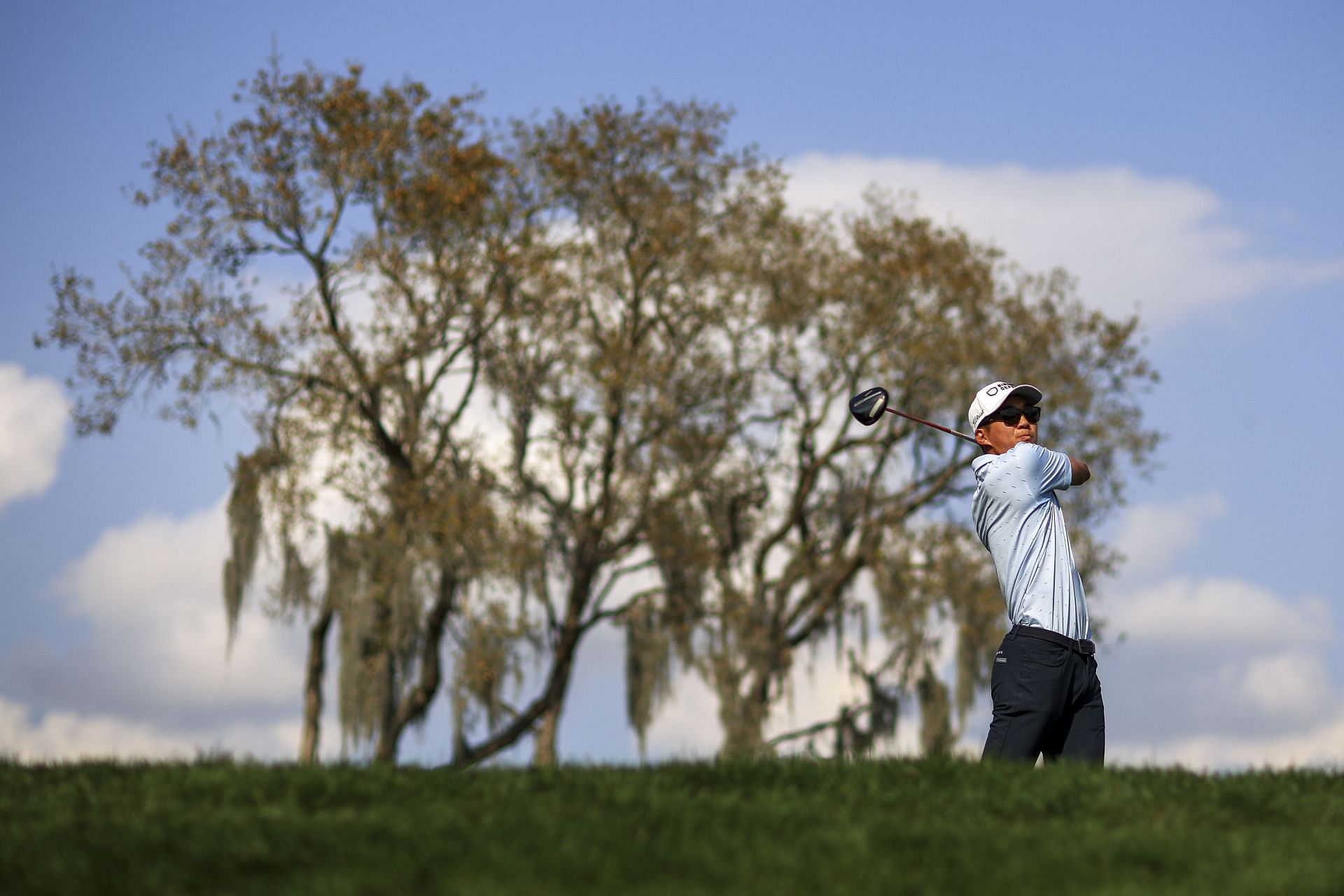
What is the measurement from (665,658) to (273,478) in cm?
839

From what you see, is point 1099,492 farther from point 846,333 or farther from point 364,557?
point 364,557

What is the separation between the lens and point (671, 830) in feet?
19.3

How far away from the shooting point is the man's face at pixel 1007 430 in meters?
8.18

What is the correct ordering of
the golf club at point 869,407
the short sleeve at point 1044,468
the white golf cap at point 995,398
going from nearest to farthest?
the short sleeve at point 1044,468
the white golf cap at point 995,398
the golf club at point 869,407

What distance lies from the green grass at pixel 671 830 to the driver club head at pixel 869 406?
231 cm

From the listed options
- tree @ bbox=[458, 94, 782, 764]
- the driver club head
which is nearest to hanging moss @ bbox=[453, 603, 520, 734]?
tree @ bbox=[458, 94, 782, 764]

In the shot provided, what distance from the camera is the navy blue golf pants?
7.49 m

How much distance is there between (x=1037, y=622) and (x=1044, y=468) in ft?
2.71

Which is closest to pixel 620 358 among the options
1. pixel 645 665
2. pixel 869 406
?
pixel 645 665

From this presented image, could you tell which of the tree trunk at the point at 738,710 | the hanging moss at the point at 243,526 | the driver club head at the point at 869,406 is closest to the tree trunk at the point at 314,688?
the hanging moss at the point at 243,526

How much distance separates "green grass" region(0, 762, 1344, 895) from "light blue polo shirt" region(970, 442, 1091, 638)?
33.7 inches

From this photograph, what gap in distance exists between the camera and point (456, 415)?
28344mm

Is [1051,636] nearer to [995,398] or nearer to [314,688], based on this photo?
[995,398]

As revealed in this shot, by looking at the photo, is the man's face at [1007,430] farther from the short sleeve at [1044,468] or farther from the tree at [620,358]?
the tree at [620,358]
